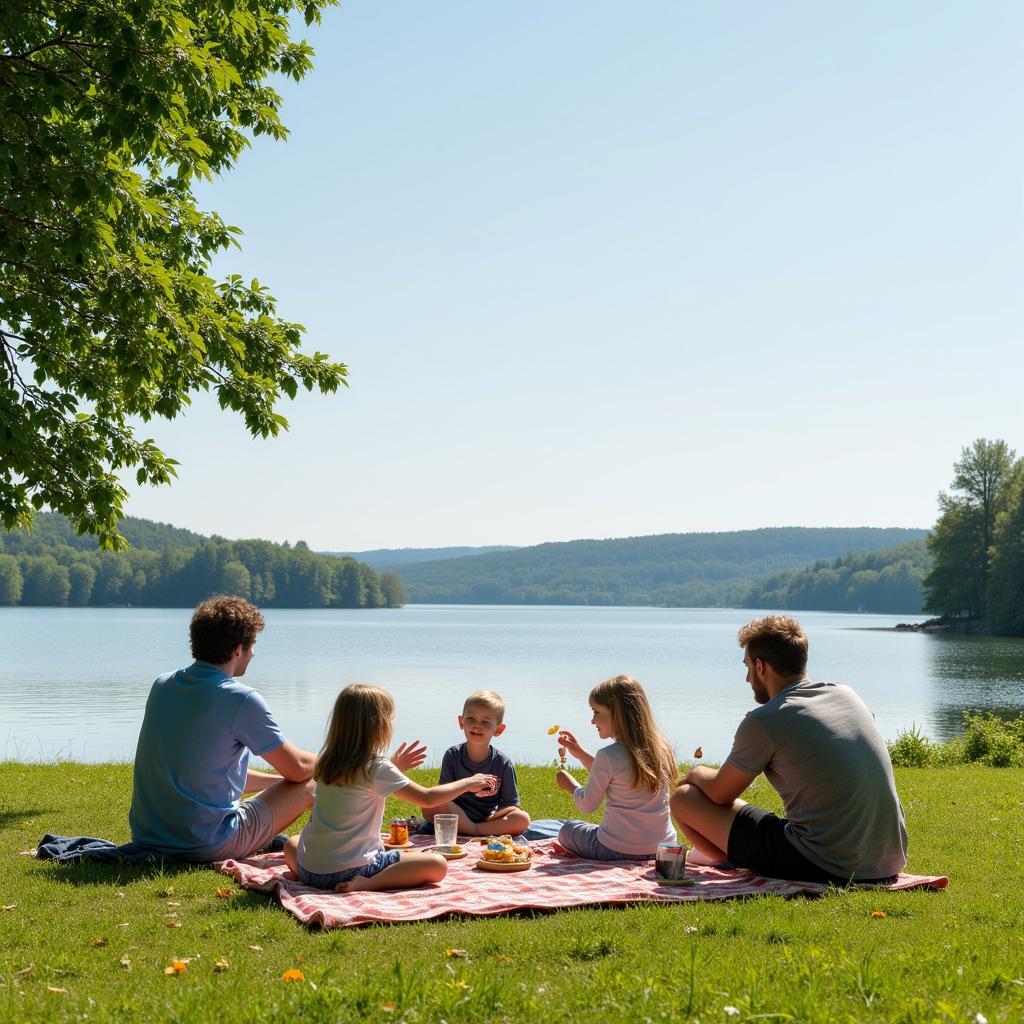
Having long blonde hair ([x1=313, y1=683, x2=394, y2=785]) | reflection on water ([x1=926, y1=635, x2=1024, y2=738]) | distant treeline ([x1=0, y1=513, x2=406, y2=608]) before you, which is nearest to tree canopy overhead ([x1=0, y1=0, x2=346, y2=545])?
long blonde hair ([x1=313, y1=683, x2=394, y2=785])

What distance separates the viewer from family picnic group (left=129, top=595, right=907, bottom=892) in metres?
5.83

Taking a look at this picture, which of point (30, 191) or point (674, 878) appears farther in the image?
point (30, 191)

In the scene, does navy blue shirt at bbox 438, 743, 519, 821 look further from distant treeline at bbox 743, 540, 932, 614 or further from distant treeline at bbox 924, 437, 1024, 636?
distant treeline at bbox 743, 540, 932, 614

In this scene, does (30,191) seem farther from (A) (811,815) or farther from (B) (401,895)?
(A) (811,815)

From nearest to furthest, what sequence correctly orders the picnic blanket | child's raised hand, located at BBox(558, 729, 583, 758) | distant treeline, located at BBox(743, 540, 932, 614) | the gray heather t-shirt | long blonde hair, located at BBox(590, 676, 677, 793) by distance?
the picnic blanket < the gray heather t-shirt < long blonde hair, located at BBox(590, 676, 677, 793) < child's raised hand, located at BBox(558, 729, 583, 758) < distant treeline, located at BBox(743, 540, 932, 614)

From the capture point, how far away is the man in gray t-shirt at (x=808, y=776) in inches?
227

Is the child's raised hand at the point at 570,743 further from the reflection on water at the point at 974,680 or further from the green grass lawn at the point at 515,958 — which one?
the reflection on water at the point at 974,680

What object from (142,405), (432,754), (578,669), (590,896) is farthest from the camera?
(578,669)

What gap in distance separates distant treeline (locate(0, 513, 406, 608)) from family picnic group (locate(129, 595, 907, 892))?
446ft

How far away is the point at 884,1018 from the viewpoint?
360 centimetres

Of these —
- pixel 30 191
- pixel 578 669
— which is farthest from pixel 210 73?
pixel 578 669

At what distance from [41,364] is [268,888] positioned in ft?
18.4

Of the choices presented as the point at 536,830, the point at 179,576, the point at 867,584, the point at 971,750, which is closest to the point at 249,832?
the point at 536,830

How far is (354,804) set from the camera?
5.87 meters
